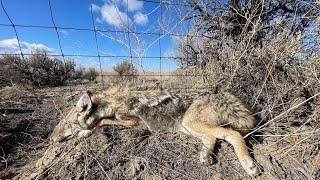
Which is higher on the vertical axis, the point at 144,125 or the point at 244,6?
the point at 244,6

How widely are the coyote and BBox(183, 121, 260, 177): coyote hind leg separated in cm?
1

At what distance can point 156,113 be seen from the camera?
14.7 feet

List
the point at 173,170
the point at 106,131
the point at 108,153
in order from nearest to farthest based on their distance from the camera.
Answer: the point at 173,170 → the point at 108,153 → the point at 106,131

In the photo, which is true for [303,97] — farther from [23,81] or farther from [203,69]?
[23,81]

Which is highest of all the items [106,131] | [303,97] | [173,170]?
[303,97]

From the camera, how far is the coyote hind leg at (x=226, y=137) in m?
3.45

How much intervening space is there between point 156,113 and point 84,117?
1177 mm

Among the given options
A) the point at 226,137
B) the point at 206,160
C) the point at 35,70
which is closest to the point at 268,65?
the point at 226,137

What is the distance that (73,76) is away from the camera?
51.4ft

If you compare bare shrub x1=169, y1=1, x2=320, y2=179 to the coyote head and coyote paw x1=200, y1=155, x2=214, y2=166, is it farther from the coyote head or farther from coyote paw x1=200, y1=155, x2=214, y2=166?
the coyote head

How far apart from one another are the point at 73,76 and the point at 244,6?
1169cm

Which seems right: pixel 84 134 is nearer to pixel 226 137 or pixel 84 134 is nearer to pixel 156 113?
pixel 156 113

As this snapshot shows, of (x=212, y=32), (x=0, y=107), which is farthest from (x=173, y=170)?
(x=0, y=107)

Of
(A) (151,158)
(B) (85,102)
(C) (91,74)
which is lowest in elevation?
(A) (151,158)
